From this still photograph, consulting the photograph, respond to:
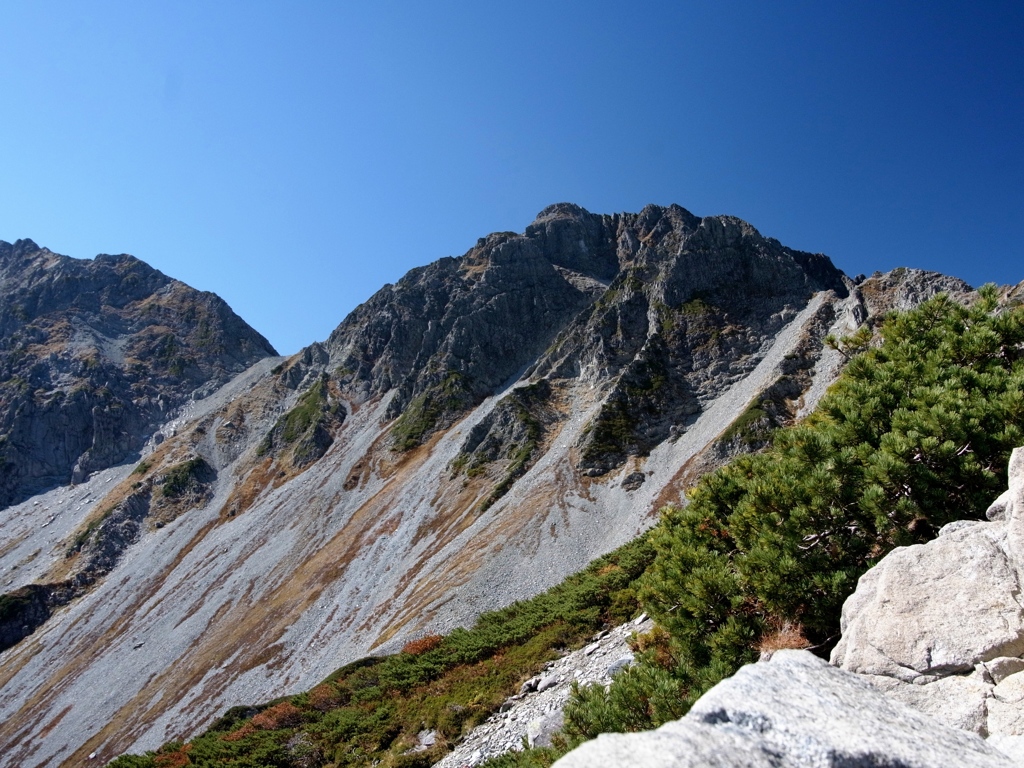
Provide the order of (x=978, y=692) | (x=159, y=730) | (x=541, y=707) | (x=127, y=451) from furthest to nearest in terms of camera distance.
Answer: (x=127, y=451) < (x=159, y=730) < (x=541, y=707) < (x=978, y=692)

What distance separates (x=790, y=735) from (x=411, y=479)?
115 meters

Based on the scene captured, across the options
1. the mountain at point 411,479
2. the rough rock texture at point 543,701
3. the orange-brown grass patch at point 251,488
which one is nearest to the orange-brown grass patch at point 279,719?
the rough rock texture at point 543,701

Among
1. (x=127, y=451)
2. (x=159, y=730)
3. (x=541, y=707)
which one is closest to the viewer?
(x=541, y=707)

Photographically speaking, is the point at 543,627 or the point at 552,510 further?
the point at 552,510

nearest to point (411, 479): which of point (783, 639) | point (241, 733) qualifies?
point (241, 733)

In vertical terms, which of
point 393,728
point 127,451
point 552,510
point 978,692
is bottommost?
point 552,510

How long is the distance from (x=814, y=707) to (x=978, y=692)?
3.00 metres

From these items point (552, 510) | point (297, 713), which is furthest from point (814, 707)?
point (552, 510)

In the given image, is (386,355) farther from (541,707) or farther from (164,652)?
(541,707)

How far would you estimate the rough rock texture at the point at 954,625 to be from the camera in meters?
7.00

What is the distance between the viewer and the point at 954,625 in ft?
25.6

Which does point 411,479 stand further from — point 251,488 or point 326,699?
point 326,699

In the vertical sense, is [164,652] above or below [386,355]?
below

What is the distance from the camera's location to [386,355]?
17500 centimetres
